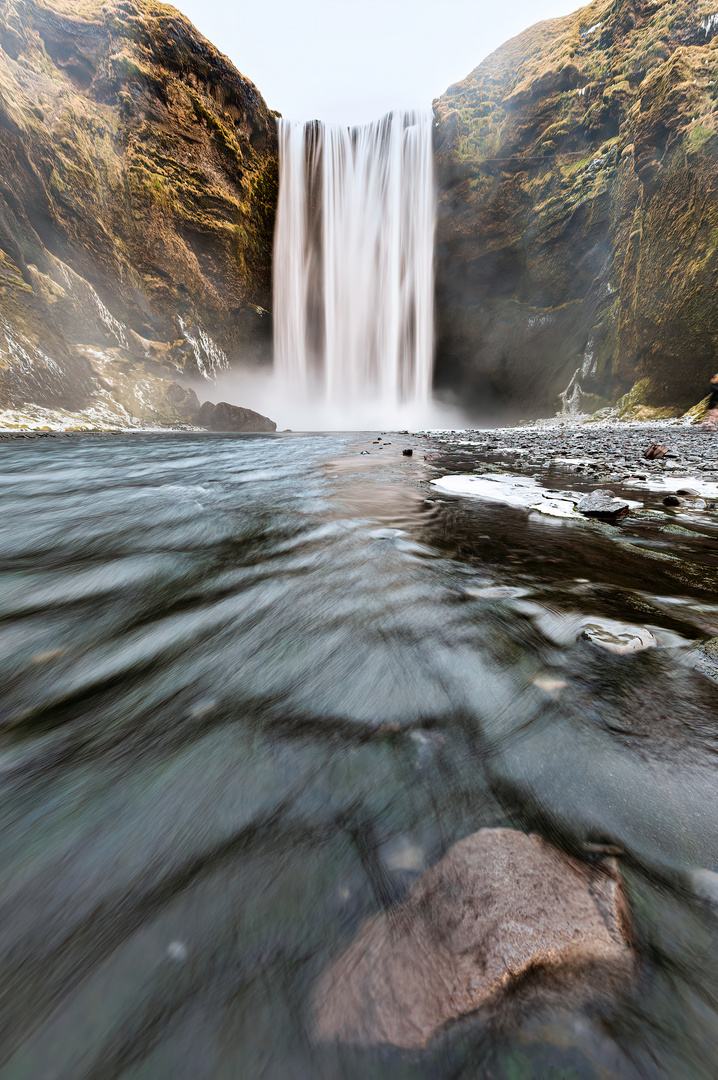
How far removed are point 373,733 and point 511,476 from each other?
16.2ft

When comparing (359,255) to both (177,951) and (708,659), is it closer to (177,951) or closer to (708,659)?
(708,659)

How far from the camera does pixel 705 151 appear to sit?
51.4ft

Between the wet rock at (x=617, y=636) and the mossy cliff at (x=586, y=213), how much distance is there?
2109cm

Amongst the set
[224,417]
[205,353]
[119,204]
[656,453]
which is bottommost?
A: [656,453]

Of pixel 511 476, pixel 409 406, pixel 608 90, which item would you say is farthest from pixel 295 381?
pixel 511 476

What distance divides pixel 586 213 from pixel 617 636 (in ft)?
97.3

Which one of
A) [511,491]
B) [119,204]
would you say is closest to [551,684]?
[511,491]

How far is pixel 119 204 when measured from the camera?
2061 cm

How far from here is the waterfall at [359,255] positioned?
25.8m

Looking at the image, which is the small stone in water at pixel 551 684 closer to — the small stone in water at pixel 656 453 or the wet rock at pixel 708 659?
the wet rock at pixel 708 659

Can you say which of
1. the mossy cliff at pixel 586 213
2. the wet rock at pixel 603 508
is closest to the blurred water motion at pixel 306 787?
the wet rock at pixel 603 508

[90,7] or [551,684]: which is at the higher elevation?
[90,7]

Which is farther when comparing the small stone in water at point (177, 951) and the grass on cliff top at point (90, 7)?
the grass on cliff top at point (90, 7)

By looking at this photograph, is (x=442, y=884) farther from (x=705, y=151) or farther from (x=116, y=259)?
(x=116, y=259)
